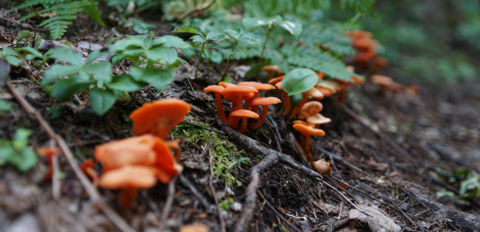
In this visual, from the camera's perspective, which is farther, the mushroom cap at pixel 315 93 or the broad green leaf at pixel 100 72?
the mushroom cap at pixel 315 93

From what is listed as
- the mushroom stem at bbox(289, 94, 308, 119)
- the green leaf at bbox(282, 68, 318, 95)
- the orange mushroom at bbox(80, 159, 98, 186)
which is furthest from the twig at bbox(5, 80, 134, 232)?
the mushroom stem at bbox(289, 94, 308, 119)

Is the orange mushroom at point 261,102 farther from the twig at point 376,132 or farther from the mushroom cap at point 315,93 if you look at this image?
the twig at point 376,132

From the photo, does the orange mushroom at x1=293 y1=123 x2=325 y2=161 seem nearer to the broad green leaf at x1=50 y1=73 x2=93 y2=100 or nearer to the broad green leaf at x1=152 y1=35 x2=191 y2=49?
the broad green leaf at x1=152 y1=35 x2=191 y2=49

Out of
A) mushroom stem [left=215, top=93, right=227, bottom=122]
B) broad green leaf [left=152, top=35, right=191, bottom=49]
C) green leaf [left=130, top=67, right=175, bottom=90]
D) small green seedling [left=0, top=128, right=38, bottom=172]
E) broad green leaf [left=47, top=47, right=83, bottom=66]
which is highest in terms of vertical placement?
broad green leaf [left=152, top=35, right=191, bottom=49]

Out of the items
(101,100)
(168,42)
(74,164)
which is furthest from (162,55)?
(74,164)

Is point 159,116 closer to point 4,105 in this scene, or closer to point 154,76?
point 154,76

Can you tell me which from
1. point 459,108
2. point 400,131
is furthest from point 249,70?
point 459,108

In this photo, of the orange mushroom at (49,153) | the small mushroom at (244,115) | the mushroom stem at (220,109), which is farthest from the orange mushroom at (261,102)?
the orange mushroom at (49,153)
